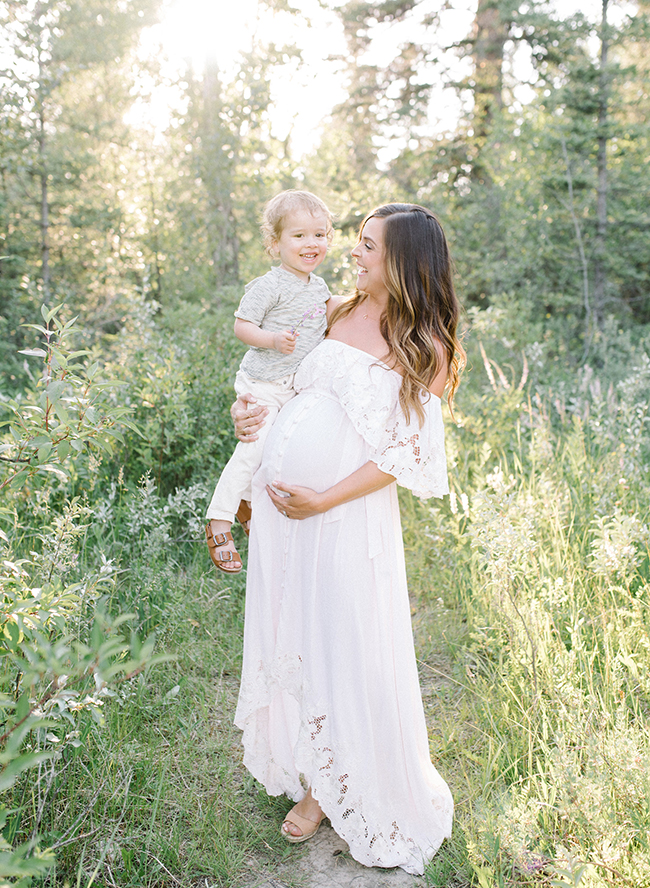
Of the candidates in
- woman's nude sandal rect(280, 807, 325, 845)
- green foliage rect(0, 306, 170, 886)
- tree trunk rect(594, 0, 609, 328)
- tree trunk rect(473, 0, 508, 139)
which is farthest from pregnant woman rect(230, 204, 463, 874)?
tree trunk rect(473, 0, 508, 139)

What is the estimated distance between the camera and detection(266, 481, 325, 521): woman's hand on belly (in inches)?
85.0

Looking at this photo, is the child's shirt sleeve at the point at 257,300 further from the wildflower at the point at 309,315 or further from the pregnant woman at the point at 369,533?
the pregnant woman at the point at 369,533

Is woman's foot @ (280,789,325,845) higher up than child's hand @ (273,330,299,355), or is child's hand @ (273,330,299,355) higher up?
child's hand @ (273,330,299,355)

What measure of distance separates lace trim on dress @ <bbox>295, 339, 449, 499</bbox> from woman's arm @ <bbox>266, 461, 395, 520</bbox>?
4cm

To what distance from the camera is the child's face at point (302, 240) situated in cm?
244

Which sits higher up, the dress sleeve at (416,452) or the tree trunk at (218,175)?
the tree trunk at (218,175)

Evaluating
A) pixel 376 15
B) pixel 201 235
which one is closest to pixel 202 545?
pixel 201 235

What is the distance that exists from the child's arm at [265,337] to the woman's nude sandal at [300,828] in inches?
63.1

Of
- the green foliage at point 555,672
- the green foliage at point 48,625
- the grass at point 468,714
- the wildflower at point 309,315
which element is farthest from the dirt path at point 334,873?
the wildflower at point 309,315

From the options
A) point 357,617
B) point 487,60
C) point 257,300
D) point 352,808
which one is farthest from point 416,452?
point 487,60

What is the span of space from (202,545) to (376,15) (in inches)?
540

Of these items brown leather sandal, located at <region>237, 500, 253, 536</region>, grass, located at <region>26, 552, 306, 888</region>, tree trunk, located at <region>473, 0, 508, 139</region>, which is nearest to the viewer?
grass, located at <region>26, 552, 306, 888</region>

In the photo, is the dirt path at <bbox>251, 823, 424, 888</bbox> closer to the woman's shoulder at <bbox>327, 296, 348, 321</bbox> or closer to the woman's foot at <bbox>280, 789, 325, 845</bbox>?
the woman's foot at <bbox>280, 789, 325, 845</bbox>

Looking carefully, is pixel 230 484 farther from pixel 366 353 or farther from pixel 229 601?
pixel 229 601
